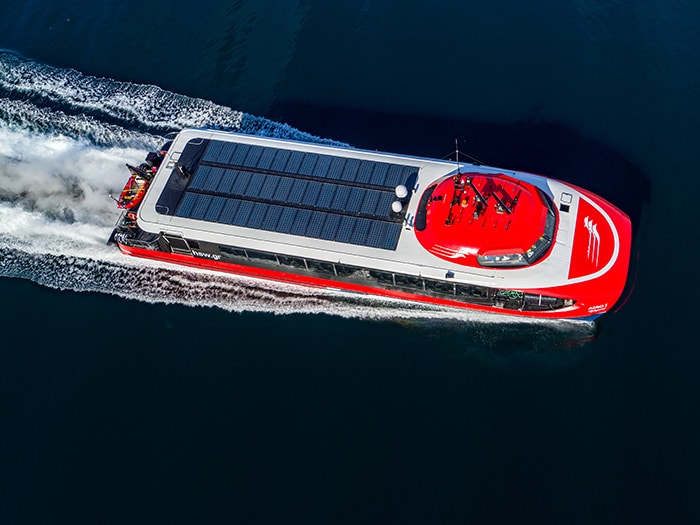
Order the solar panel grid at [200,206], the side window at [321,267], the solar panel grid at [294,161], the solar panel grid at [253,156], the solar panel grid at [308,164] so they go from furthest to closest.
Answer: the solar panel grid at [253,156]
the solar panel grid at [294,161]
the solar panel grid at [308,164]
the solar panel grid at [200,206]
the side window at [321,267]

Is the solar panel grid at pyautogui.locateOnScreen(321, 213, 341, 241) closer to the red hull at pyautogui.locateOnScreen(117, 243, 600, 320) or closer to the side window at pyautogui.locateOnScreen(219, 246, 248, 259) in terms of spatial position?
the red hull at pyautogui.locateOnScreen(117, 243, 600, 320)

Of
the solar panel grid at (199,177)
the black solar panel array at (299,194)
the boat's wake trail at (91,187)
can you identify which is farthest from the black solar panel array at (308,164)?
the boat's wake trail at (91,187)

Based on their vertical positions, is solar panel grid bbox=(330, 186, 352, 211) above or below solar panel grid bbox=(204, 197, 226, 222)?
above

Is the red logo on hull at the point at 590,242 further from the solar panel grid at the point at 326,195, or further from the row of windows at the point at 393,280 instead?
the solar panel grid at the point at 326,195

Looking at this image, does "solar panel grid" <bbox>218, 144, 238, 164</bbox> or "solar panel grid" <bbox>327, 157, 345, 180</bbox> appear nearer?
"solar panel grid" <bbox>327, 157, 345, 180</bbox>

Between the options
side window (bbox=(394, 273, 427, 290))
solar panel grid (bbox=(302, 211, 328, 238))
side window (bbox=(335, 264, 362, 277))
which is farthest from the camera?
side window (bbox=(335, 264, 362, 277))

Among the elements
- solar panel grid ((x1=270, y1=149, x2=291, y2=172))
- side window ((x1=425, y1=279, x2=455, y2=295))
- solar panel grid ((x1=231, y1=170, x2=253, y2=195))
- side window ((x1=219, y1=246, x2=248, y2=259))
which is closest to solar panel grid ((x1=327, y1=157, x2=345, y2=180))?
solar panel grid ((x1=270, y1=149, x2=291, y2=172))

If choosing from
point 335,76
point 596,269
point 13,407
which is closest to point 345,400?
point 596,269
